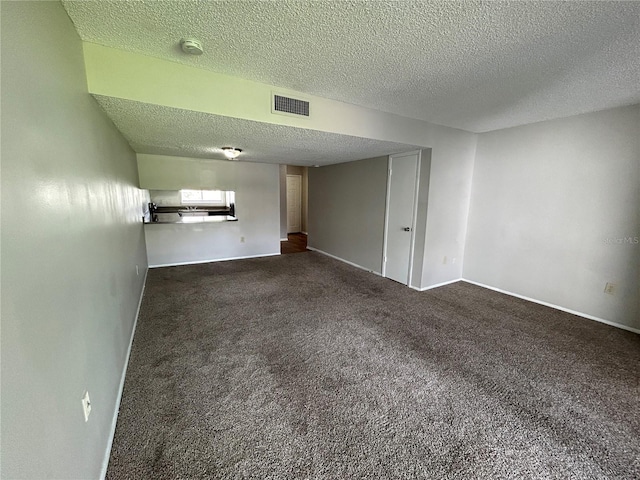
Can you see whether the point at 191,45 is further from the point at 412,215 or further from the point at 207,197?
the point at 207,197

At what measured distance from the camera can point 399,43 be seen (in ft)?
5.29

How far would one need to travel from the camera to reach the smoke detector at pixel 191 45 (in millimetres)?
1603

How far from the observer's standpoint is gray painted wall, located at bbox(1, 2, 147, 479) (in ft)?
2.35

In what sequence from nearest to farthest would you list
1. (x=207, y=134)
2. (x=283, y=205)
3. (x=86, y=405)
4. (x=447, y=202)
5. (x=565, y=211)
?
(x=86, y=405) → (x=207, y=134) → (x=565, y=211) → (x=447, y=202) → (x=283, y=205)

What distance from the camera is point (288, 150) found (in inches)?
147

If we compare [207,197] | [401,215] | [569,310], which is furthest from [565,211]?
[207,197]

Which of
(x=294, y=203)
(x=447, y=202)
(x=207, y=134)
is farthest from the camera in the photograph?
(x=294, y=203)

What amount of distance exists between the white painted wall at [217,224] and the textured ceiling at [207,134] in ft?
2.92

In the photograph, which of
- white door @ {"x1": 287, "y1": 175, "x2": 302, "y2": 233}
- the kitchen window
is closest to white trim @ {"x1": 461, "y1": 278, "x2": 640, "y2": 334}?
the kitchen window

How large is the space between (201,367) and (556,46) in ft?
10.9

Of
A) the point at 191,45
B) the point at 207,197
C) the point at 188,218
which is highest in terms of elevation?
the point at 191,45

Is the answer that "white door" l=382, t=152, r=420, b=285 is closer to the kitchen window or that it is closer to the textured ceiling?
the textured ceiling

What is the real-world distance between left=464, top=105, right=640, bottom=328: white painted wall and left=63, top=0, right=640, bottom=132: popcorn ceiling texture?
1.99ft

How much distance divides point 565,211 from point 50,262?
15.0 feet
